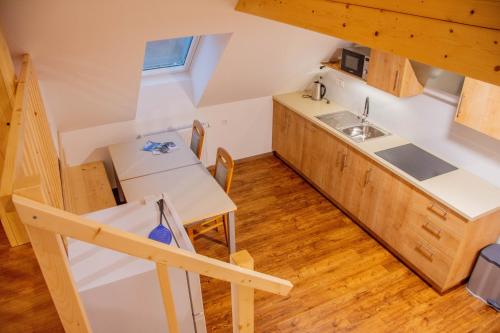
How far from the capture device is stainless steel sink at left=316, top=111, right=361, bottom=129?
13.8ft

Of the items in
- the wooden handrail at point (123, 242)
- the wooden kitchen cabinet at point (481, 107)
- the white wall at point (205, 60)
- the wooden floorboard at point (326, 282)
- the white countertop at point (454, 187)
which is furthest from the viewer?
the white wall at point (205, 60)

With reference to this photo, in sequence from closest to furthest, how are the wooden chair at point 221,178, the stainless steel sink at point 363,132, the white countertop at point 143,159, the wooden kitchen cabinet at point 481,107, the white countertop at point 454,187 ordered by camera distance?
the wooden kitchen cabinet at point 481,107 → the white countertop at point 454,187 → the wooden chair at point 221,178 → the white countertop at point 143,159 → the stainless steel sink at point 363,132

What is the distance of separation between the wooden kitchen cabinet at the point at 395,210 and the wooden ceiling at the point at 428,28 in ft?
5.79

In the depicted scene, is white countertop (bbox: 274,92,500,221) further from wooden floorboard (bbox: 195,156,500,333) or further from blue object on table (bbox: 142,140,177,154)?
blue object on table (bbox: 142,140,177,154)

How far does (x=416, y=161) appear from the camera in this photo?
138 inches

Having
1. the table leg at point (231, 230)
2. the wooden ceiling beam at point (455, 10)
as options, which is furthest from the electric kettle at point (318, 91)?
the wooden ceiling beam at point (455, 10)

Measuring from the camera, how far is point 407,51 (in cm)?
165

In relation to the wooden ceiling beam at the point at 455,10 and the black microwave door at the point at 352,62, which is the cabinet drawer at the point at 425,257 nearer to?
the black microwave door at the point at 352,62

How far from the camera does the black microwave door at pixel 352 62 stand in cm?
380

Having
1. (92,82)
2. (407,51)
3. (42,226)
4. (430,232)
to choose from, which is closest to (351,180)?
(430,232)

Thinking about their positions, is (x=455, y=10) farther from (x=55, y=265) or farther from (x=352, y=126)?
(x=352, y=126)

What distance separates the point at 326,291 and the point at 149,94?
9.35 ft

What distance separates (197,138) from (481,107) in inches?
104

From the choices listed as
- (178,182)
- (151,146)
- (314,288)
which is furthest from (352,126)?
(151,146)
